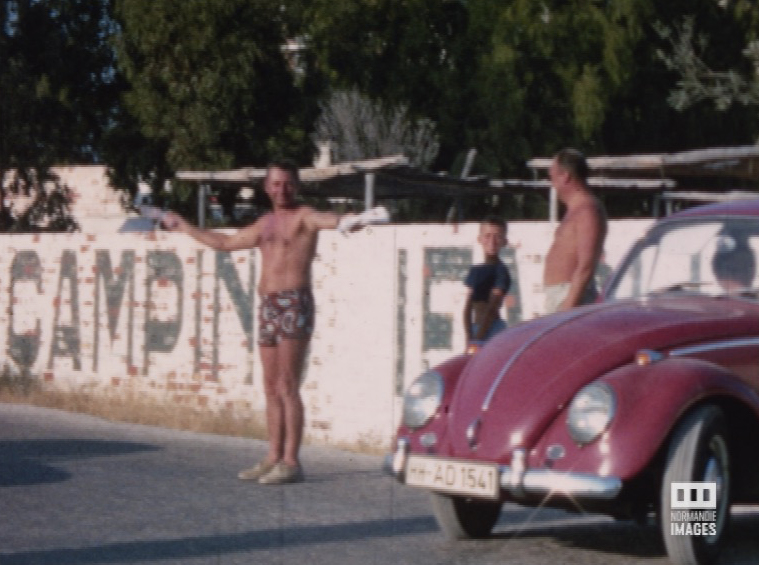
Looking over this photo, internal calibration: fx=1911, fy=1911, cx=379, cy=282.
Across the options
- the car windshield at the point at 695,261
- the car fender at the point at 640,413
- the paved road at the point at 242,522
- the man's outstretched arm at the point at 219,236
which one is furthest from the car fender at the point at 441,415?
the man's outstretched arm at the point at 219,236

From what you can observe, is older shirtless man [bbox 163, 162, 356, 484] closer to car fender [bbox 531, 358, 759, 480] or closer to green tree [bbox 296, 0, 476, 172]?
car fender [bbox 531, 358, 759, 480]

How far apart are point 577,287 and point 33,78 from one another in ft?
115

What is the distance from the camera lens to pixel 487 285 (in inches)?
508

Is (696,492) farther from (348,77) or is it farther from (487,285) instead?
(348,77)

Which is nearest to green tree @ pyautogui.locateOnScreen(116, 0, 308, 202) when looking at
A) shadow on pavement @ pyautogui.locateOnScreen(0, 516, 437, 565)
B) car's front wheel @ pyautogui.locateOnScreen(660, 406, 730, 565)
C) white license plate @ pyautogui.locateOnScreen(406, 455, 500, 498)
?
shadow on pavement @ pyautogui.locateOnScreen(0, 516, 437, 565)

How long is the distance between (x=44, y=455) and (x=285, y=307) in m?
2.61

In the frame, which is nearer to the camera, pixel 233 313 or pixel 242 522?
pixel 242 522

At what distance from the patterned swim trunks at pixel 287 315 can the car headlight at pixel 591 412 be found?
3.74 m

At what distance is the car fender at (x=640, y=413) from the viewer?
8.11 m

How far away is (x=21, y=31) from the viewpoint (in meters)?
45.0

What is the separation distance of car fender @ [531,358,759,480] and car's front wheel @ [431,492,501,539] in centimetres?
91

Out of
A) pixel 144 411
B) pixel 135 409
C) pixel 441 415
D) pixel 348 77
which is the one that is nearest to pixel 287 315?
pixel 441 415

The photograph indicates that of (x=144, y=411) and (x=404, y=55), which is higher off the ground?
(x=404, y=55)

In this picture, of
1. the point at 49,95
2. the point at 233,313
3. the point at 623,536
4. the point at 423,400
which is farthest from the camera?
the point at 49,95
